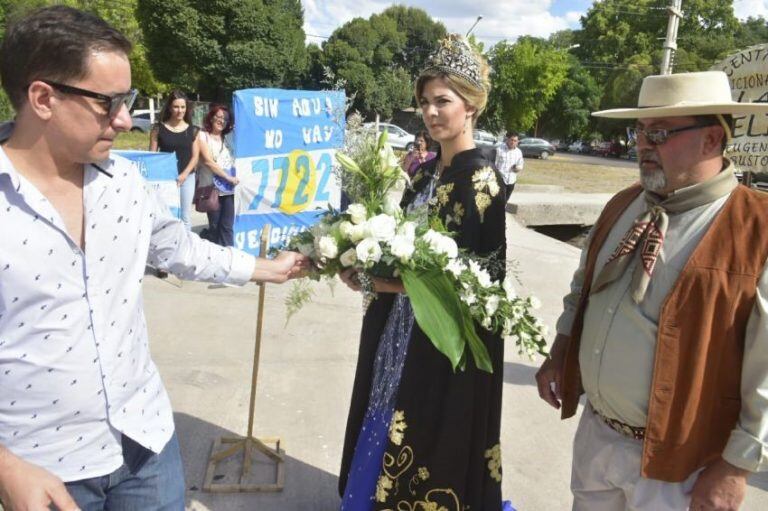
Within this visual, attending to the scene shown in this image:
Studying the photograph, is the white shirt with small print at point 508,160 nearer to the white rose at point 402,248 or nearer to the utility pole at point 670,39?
the utility pole at point 670,39

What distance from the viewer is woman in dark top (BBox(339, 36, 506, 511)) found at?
2.26 m

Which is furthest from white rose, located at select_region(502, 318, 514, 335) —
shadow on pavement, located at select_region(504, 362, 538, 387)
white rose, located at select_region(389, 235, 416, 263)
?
shadow on pavement, located at select_region(504, 362, 538, 387)

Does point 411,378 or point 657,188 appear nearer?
point 657,188

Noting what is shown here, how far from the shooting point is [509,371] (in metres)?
4.62

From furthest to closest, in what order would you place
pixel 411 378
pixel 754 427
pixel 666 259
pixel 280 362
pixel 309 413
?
pixel 280 362, pixel 309 413, pixel 411 378, pixel 666 259, pixel 754 427

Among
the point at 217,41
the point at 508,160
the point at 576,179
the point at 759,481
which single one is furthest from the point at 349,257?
the point at 217,41

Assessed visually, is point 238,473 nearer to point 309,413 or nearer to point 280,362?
point 309,413

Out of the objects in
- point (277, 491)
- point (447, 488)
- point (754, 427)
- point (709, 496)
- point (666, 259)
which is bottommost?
point (277, 491)

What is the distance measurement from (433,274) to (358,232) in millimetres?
294

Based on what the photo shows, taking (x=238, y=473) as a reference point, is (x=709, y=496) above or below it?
above

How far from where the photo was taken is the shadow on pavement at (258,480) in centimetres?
289

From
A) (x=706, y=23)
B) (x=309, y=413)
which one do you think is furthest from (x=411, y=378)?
(x=706, y=23)

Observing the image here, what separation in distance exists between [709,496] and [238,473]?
2.25m

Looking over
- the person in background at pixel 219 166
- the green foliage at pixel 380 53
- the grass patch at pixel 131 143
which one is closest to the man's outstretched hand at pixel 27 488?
the person in background at pixel 219 166
